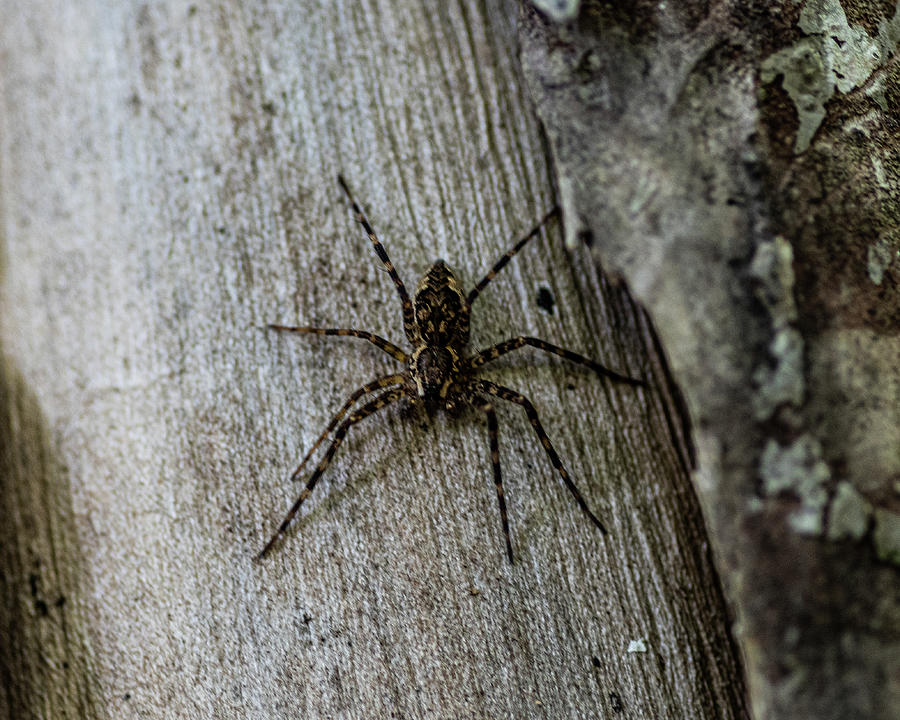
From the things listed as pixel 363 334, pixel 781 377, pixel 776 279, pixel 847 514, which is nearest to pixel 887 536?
pixel 847 514

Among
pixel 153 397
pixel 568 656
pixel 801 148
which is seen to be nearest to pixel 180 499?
pixel 153 397

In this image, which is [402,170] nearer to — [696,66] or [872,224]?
[696,66]

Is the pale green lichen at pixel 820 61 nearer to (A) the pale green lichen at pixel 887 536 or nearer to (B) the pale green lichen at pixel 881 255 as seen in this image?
(B) the pale green lichen at pixel 881 255

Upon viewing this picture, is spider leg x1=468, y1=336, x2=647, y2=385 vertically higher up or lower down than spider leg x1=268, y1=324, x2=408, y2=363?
lower down

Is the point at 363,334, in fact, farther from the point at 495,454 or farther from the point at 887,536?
the point at 887,536

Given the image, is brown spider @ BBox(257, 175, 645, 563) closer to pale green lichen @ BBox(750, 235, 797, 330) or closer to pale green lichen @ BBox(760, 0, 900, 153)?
pale green lichen @ BBox(750, 235, 797, 330)

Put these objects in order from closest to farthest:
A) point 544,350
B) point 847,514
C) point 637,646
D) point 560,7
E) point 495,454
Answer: point 847,514 < point 560,7 < point 637,646 < point 495,454 < point 544,350

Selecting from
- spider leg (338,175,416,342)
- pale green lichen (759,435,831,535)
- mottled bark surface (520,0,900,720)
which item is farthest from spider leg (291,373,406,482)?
pale green lichen (759,435,831,535)
